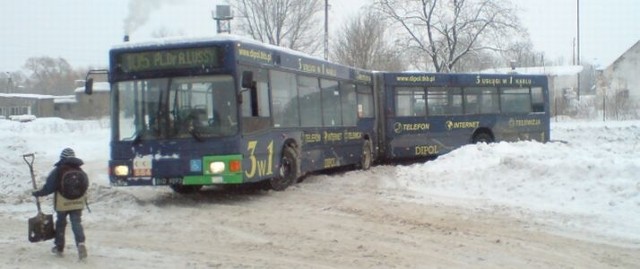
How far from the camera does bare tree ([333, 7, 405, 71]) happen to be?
52.0 metres

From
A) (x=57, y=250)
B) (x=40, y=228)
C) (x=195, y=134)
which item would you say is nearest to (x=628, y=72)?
(x=195, y=134)

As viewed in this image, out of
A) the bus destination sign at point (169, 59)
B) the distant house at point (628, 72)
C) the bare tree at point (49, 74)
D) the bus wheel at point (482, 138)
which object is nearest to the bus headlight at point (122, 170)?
the bus destination sign at point (169, 59)

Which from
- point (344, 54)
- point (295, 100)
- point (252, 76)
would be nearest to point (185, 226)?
point (252, 76)

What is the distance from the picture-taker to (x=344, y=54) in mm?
53562

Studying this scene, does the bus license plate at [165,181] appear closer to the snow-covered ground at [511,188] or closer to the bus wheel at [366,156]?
the snow-covered ground at [511,188]

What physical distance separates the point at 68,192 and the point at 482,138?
1667cm

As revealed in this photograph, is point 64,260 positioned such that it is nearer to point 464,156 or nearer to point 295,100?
point 295,100

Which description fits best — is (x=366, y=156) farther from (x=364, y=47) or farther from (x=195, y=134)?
(x=364, y=47)

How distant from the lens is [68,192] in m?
7.82

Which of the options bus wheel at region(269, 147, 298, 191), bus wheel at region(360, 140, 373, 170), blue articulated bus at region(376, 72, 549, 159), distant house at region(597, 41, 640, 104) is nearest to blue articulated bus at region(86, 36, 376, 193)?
bus wheel at region(269, 147, 298, 191)

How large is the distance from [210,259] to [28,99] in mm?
82551

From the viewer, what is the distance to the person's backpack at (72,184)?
7.82m

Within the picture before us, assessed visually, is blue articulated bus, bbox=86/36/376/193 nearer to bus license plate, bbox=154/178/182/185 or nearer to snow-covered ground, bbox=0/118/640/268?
bus license plate, bbox=154/178/182/185

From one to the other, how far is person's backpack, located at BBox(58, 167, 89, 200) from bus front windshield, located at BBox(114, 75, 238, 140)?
383 centimetres
